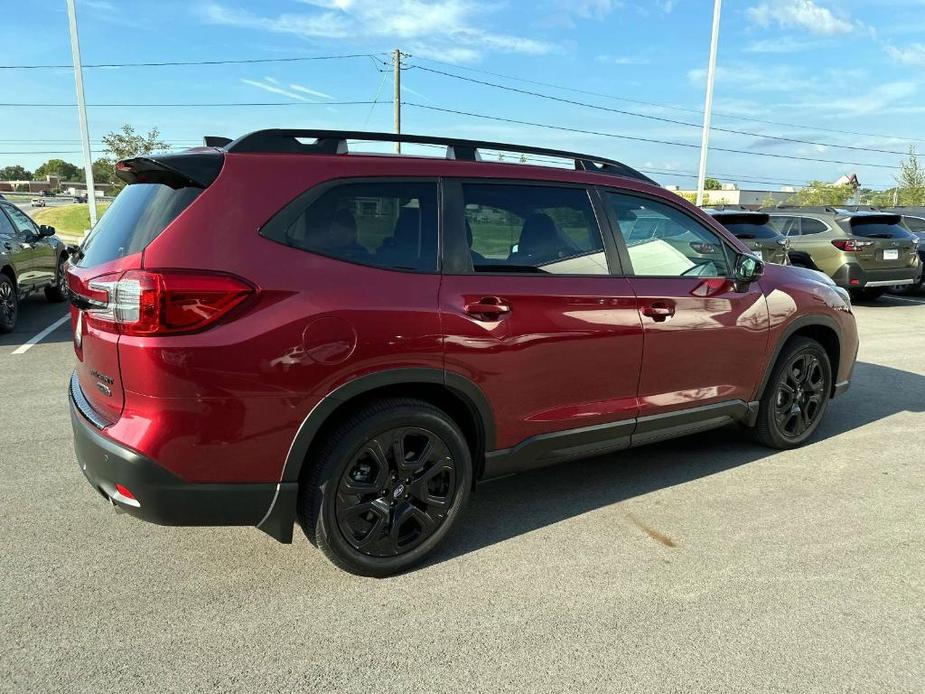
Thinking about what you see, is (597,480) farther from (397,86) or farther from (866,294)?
(397,86)

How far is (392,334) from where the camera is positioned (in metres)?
2.70

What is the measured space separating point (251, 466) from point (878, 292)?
13924mm

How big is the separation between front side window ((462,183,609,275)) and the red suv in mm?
11

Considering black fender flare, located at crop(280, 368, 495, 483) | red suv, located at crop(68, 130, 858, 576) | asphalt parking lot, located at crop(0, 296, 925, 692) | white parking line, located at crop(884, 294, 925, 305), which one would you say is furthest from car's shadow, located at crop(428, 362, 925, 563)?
white parking line, located at crop(884, 294, 925, 305)

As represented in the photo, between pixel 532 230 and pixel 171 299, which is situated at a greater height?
pixel 532 230

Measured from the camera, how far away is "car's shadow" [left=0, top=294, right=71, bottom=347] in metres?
7.88

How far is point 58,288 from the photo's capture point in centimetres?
1056

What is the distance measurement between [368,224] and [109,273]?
3.25ft

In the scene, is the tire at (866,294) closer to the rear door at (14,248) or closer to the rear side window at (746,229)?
the rear side window at (746,229)

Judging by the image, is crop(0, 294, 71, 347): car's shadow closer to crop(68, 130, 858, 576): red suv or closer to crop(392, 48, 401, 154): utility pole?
crop(68, 130, 858, 576): red suv

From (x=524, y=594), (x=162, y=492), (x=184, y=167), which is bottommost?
(x=524, y=594)

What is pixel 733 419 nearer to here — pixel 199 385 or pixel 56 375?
pixel 199 385

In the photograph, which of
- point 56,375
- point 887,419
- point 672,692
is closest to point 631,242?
point 672,692

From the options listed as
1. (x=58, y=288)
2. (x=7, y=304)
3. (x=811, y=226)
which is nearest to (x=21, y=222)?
(x=58, y=288)
